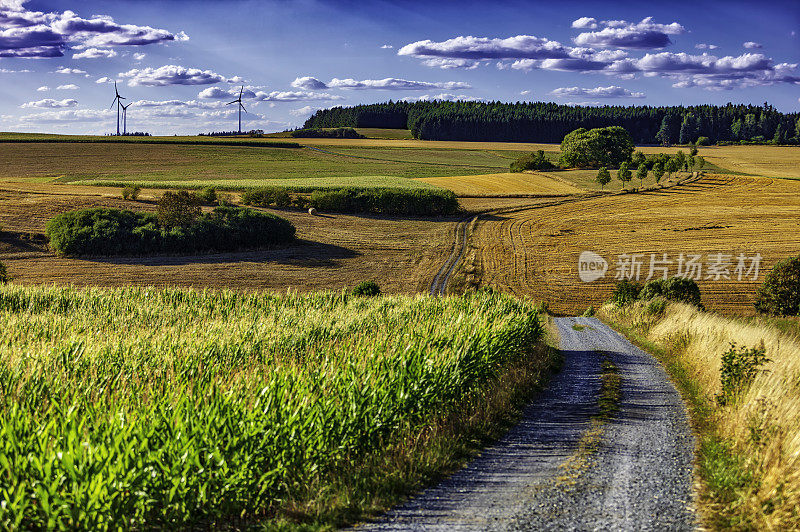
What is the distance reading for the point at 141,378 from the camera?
Result: 10.4 meters

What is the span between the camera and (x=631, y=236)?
60438 mm

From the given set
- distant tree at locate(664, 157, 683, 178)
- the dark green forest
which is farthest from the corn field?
the dark green forest

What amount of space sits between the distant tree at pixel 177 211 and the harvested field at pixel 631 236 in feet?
74.0

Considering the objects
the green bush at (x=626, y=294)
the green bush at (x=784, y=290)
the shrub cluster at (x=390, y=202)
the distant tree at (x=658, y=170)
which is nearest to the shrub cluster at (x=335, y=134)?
the distant tree at (x=658, y=170)

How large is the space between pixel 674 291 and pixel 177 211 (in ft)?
122

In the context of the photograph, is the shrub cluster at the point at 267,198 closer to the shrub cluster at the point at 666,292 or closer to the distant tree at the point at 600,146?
the shrub cluster at the point at 666,292

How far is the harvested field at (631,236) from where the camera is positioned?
46125 millimetres

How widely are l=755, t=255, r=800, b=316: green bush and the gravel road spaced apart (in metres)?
28.3

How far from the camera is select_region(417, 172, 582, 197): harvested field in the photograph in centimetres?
8275

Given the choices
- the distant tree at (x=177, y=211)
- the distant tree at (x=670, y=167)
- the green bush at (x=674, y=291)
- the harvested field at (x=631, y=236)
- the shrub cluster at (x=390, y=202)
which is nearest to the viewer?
the green bush at (x=674, y=291)

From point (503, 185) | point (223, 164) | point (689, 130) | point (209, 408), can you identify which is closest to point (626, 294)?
point (209, 408)

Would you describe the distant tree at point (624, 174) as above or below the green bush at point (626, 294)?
above

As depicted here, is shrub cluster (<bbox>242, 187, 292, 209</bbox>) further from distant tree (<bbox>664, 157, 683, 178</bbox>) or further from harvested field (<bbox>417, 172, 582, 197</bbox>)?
distant tree (<bbox>664, 157, 683, 178</bbox>)

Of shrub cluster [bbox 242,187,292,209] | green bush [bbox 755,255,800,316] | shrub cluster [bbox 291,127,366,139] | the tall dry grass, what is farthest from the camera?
shrub cluster [bbox 291,127,366,139]
